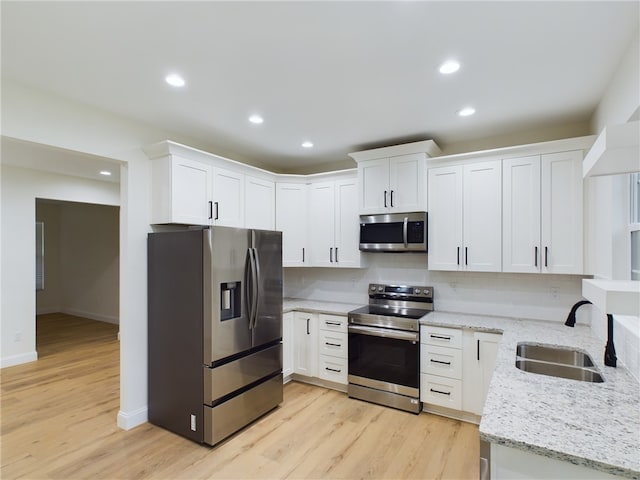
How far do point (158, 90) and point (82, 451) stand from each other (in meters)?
2.80

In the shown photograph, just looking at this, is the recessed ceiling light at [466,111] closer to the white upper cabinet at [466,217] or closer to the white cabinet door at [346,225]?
the white upper cabinet at [466,217]

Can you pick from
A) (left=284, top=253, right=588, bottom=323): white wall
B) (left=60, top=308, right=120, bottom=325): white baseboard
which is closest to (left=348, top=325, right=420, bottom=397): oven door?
(left=284, top=253, right=588, bottom=323): white wall

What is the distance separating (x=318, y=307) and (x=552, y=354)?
2.31 m

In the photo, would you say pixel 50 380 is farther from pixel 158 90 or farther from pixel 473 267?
pixel 473 267

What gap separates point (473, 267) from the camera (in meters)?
3.28

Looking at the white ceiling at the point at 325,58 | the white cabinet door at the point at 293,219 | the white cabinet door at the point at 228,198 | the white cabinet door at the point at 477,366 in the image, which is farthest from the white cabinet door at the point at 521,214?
the white cabinet door at the point at 228,198

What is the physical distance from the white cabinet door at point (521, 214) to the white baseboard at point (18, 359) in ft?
20.3

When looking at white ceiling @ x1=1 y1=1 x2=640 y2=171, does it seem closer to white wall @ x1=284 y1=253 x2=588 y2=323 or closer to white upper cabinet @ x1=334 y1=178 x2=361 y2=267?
white upper cabinet @ x1=334 y1=178 x2=361 y2=267

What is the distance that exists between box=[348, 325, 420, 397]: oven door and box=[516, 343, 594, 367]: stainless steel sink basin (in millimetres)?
1006

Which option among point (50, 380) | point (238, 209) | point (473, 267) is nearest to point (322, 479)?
point (473, 267)

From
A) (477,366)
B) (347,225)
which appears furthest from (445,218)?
(477,366)

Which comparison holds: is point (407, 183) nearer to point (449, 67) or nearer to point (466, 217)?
point (466, 217)

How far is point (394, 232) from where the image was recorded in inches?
142

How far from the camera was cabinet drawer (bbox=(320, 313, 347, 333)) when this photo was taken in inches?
144
